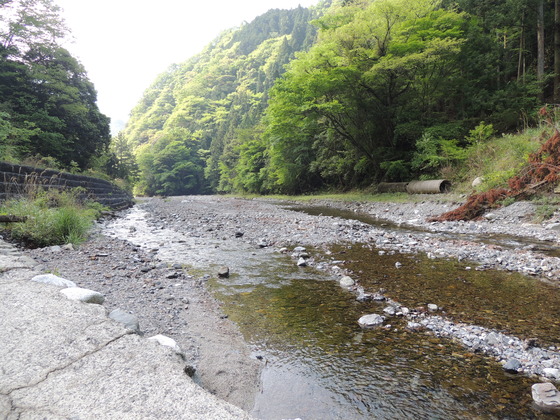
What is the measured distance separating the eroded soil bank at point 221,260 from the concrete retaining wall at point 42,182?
296 centimetres

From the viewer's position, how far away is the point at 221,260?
6.70 meters

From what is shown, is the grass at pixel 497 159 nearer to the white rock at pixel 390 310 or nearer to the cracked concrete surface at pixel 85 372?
the white rock at pixel 390 310

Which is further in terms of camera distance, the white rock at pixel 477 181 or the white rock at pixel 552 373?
the white rock at pixel 477 181

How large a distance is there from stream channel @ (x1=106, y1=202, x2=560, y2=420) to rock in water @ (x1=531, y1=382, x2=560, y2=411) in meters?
0.06

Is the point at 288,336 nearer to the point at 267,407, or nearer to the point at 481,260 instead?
the point at 267,407

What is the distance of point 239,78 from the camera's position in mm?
99688

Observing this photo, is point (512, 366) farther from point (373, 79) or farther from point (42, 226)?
point (373, 79)

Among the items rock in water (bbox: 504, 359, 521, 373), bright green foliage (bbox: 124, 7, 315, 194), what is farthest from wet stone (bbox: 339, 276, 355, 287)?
bright green foliage (bbox: 124, 7, 315, 194)

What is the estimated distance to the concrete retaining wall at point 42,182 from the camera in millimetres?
8977

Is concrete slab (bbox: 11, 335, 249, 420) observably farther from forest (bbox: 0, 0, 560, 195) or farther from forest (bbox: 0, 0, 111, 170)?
forest (bbox: 0, 0, 111, 170)

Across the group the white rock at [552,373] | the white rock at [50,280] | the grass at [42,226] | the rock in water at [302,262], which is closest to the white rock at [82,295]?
the white rock at [50,280]

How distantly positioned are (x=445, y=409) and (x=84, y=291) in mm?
3689

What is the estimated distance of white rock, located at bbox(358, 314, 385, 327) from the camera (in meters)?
3.53

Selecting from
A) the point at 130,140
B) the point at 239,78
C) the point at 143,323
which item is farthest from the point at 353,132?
the point at 130,140
